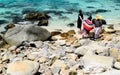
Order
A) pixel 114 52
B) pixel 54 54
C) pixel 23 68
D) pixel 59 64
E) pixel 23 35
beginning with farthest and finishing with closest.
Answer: pixel 23 35 → pixel 54 54 → pixel 114 52 → pixel 59 64 → pixel 23 68

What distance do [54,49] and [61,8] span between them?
1676 centimetres

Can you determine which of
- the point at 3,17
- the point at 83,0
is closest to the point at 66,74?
the point at 3,17

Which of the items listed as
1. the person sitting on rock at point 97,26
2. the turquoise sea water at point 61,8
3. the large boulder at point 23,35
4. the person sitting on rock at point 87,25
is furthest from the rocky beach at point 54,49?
the person sitting on rock at point 87,25

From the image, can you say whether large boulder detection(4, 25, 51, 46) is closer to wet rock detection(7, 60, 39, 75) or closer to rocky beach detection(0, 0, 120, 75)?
rocky beach detection(0, 0, 120, 75)

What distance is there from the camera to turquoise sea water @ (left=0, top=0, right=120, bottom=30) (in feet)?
91.6

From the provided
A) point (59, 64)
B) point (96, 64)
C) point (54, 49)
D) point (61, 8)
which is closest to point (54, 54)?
point (54, 49)

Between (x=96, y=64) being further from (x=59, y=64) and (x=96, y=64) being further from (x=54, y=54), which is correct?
(x=54, y=54)

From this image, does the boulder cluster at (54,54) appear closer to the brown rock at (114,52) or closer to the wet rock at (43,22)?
the brown rock at (114,52)

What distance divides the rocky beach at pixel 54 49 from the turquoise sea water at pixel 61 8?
182 mm

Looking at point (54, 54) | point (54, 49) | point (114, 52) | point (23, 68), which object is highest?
point (23, 68)

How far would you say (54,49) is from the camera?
1570 cm

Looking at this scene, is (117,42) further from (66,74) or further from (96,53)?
(66,74)

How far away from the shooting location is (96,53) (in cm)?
1352

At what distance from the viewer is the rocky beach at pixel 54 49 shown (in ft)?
39.0
